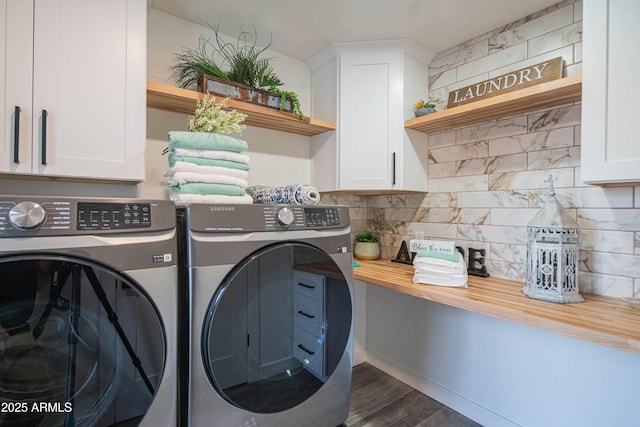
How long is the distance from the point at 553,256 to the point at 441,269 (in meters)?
0.47

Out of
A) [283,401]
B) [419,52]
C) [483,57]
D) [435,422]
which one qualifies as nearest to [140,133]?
[283,401]

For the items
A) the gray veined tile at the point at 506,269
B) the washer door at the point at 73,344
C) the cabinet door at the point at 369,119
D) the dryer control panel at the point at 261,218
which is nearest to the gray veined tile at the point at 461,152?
the cabinet door at the point at 369,119

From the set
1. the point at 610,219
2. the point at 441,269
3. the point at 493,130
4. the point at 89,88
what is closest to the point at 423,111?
the point at 493,130

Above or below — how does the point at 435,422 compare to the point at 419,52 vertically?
below

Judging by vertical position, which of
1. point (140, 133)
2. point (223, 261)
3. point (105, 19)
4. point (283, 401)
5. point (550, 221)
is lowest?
point (283, 401)

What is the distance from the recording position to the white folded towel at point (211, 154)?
1.29 meters

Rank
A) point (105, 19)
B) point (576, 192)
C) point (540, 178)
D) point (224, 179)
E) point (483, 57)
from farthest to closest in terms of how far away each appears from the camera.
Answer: point (483, 57) < point (540, 178) < point (576, 192) < point (224, 179) < point (105, 19)

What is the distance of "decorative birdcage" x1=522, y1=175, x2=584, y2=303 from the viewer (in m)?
1.34

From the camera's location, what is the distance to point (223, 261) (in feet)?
3.34

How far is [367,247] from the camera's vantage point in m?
2.33

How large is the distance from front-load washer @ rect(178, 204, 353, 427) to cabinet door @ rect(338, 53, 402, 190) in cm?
68

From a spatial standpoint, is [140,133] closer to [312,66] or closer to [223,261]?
[223,261]

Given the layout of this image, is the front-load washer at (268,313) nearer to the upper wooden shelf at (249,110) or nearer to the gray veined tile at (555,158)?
the upper wooden shelf at (249,110)

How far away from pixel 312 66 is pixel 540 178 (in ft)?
5.27
